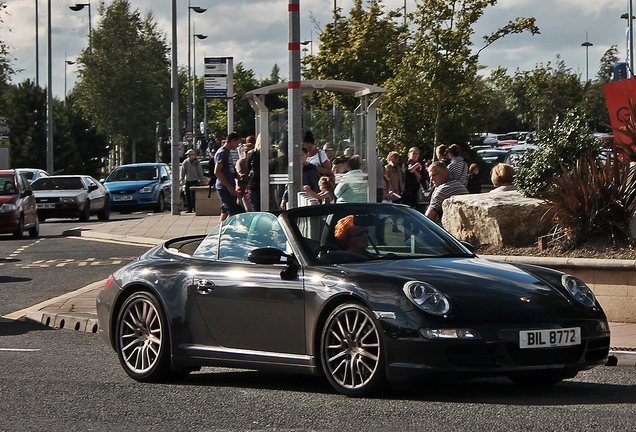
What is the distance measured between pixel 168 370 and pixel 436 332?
227 cm

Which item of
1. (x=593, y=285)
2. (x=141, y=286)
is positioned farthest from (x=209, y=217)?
(x=141, y=286)

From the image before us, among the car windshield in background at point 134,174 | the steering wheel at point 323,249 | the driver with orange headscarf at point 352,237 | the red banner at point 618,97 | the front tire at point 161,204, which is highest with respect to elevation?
the red banner at point 618,97

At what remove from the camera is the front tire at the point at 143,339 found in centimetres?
A: 798

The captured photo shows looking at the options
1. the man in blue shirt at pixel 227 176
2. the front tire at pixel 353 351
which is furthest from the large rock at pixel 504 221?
the front tire at pixel 353 351

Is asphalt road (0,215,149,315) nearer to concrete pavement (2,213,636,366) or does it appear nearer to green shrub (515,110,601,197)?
concrete pavement (2,213,636,366)

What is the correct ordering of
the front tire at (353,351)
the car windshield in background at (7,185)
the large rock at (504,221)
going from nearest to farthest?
the front tire at (353,351)
the large rock at (504,221)
the car windshield in background at (7,185)

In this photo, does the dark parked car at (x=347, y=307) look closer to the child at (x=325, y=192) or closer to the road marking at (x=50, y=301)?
the road marking at (x=50, y=301)

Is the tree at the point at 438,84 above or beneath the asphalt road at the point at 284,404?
above

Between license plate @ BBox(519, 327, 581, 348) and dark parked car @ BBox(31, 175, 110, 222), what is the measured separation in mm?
26852

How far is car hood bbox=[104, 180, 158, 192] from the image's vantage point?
37.3 metres

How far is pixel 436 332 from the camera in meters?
6.58

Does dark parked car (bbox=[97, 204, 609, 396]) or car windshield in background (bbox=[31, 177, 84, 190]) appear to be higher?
car windshield in background (bbox=[31, 177, 84, 190])

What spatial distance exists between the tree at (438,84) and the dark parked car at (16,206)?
36.3ft

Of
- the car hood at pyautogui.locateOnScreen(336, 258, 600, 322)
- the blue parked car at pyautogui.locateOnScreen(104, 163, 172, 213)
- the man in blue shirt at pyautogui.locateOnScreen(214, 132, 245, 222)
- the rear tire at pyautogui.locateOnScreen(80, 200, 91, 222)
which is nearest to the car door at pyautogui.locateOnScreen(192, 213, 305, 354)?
the car hood at pyautogui.locateOnScreen(336, 258, 600, 322)
